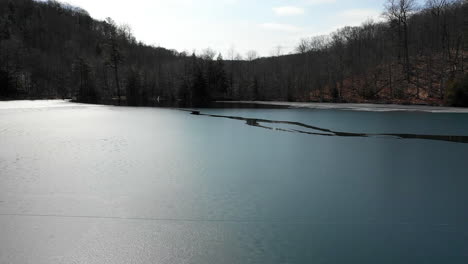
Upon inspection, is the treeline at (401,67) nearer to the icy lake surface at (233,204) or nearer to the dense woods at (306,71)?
the dense woods at (306,71)

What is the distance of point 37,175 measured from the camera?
7.80m

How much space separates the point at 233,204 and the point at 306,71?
6389cm

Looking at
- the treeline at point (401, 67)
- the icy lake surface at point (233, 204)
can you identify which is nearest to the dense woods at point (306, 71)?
the treeline at point (401, 67)

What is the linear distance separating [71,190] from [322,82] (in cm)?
5915

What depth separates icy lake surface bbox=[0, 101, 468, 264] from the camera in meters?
4.06

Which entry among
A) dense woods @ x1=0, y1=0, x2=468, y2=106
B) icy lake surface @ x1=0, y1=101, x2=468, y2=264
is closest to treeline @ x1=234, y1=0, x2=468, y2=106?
dense woods @ x1=0, y1=0, x2=468, y2=106

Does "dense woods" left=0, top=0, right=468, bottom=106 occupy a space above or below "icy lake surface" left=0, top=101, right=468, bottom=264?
above

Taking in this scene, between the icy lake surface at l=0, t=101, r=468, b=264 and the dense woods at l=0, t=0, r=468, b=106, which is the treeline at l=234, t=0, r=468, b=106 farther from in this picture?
the icy lake surface at l=0, t=101, r=468, b=264

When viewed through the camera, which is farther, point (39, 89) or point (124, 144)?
point (39, 89)

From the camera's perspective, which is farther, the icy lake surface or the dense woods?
the dense woods

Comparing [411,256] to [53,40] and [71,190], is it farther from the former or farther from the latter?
[53,40]

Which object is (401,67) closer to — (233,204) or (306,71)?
(306,71)

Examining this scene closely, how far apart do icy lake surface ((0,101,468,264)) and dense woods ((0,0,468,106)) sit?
1012 inches

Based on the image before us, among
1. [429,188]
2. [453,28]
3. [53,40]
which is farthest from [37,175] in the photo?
[53,40]
